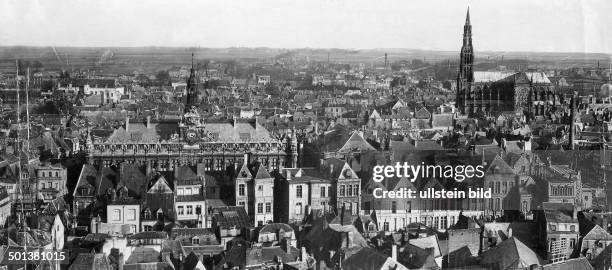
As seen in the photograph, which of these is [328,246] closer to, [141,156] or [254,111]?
[141,156]

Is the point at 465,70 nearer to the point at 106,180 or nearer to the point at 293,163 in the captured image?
the point at 293,163

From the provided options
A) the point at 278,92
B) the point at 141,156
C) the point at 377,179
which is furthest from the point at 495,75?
the point at 141,156

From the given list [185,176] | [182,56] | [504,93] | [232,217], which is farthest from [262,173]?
[504,93]

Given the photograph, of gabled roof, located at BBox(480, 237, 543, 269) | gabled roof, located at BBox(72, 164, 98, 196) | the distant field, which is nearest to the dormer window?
gabled roof, located at BBox(72, 164, 98, 196)

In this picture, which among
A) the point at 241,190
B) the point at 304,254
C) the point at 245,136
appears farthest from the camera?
the point at 245,136

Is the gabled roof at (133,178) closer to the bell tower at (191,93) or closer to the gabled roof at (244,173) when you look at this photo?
the gabled roof at (244,173)
